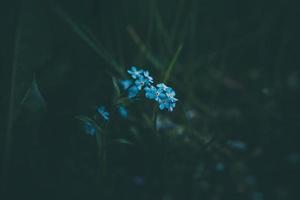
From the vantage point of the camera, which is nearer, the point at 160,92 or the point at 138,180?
the point at 160,92

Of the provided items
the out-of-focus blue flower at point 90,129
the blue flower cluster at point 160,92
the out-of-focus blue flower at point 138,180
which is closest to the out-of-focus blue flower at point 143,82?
the blue flower cluster at point 160,92

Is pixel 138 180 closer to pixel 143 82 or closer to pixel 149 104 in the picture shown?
pixel 149 104

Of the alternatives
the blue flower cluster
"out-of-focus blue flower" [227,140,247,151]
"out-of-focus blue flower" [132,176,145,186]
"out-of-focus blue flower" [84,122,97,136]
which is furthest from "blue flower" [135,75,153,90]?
"out-of-focus blue flower" [227,140,247,151]

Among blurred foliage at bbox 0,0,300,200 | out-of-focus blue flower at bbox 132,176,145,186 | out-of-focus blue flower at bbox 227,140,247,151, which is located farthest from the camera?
out-of-focus blue flower at bbox 227,140,247,151

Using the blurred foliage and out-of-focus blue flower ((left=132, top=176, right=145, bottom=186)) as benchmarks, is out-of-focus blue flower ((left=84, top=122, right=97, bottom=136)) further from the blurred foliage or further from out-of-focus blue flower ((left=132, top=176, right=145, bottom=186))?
out-of-focus blue flower ((left=132, top=176, right=145, bottom=186))

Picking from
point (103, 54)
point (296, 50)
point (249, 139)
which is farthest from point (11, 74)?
point (296, 50)

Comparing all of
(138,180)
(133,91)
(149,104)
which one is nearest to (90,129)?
(133,91)

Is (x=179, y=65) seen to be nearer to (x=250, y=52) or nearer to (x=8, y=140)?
(x=250, y=52)

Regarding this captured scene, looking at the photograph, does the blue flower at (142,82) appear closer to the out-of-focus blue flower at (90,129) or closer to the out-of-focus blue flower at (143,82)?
the out-of-focus blue flower at (143,82)
